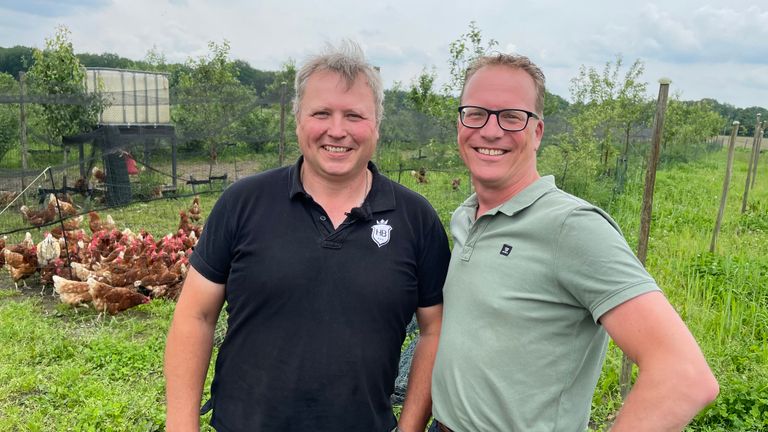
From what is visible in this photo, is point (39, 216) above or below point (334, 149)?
below

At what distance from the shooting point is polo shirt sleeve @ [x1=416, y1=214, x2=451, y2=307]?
6.16 feet

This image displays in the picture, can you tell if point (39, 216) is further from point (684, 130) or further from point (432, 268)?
point (684, 130)

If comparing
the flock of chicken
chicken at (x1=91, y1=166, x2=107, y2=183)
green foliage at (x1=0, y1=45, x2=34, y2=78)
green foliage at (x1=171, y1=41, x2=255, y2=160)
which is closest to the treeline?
green foliage at (x1=0, y1=45, x2=34, y2=78)

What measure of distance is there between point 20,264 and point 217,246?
237 inches

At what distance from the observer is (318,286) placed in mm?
1705

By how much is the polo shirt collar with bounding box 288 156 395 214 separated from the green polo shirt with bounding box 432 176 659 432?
34 centimetres

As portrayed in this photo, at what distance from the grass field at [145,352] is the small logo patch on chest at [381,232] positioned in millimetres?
2634

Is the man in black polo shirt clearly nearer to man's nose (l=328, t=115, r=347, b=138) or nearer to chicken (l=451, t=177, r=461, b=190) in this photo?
man's nose (l=328, t=115, r=347, b=138)

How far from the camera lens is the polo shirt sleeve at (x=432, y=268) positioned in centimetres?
188

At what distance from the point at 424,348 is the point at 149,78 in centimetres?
1470

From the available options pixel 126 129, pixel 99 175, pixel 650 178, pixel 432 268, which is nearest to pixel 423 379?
pixel 432 268

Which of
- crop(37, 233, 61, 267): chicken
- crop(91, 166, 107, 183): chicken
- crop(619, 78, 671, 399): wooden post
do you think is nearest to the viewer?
crop(619, 78, 671, 399): wooden post

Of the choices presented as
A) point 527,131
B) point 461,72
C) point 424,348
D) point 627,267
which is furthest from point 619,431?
point 461,72

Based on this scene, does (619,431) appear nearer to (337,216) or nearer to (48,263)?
(337,216)
